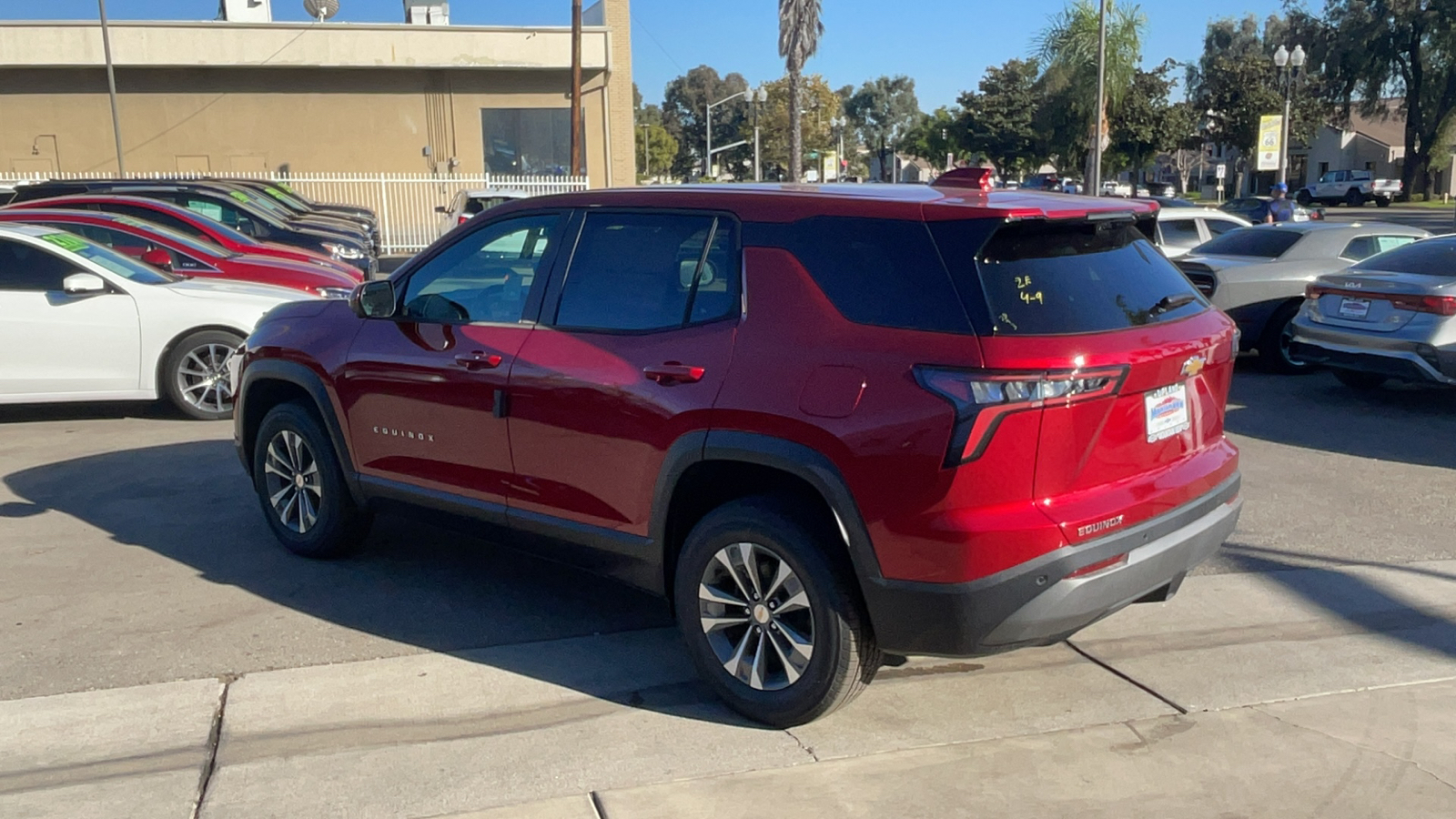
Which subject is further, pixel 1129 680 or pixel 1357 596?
pixel 1357 596

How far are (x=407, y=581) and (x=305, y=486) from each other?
726 millimetres

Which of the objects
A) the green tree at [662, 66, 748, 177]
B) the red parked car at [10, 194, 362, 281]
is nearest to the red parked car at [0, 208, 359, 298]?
the red parked car at [10, 194, 362, 281]

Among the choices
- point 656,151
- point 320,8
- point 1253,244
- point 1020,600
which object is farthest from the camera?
point 656,151

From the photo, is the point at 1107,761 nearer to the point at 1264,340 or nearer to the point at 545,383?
the point at 545,383

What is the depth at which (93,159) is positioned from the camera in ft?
111

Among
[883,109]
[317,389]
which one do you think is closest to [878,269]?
[317,389]

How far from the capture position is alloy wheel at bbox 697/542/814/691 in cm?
405

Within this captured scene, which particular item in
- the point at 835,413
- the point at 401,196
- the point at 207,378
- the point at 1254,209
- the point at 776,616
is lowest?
the point at 776,616

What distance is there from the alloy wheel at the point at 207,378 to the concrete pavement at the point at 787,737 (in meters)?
5.30

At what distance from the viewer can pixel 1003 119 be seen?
6353 centimetres

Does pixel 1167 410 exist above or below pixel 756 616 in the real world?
above

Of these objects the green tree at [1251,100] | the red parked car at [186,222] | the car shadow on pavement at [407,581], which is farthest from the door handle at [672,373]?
the green tree at [1251,100]

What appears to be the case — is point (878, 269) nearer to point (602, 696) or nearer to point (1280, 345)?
point (602, 696)

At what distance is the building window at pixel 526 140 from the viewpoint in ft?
115
